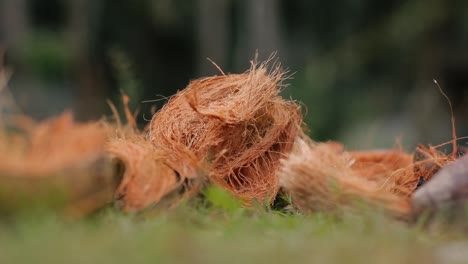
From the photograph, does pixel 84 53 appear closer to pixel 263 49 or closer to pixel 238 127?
pixel 263 49

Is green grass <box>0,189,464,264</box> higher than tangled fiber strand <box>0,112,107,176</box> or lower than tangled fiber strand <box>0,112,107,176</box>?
lower

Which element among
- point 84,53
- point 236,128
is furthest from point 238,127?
point 84,53

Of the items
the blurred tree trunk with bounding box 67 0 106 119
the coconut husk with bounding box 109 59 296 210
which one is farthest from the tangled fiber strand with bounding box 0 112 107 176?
the blurred tree trunk with bounding box 67 0 106 119

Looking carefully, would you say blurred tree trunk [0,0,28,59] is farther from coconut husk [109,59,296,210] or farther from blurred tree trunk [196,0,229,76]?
coconut husk [109,59,296,210]

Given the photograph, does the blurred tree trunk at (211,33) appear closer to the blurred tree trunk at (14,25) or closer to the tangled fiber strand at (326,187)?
the blurred tree trunk at (14,25)

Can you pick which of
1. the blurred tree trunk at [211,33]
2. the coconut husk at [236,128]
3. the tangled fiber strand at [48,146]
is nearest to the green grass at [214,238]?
the tangled fiber strand at [48,146]

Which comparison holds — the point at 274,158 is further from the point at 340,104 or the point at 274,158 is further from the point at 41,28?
the point at 41,28
